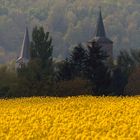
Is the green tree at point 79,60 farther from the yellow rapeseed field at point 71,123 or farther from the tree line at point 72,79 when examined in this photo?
the yellow rapeseed field at point 71,123

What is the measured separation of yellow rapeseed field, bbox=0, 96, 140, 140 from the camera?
42.2ft

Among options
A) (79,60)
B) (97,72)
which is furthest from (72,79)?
(79,60)

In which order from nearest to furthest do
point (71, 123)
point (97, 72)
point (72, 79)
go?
point (71, 123)
point (97, 72)
point (72, 79)

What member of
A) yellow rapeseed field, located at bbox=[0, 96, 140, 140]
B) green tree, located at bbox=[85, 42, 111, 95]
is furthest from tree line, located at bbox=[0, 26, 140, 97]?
yellow rapeseed field, located at bbox=[0, 96, 140, 140]

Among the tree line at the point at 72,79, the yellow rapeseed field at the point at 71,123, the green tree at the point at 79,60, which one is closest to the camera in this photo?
the yellow rapeseed field at the point at 71,123

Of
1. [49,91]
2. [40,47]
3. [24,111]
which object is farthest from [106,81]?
[24,111]

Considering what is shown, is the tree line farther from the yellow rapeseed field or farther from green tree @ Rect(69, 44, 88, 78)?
the yellow rapeseed field

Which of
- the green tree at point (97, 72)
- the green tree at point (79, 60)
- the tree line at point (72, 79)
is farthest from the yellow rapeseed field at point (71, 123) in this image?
the green tree at point (79, 60)

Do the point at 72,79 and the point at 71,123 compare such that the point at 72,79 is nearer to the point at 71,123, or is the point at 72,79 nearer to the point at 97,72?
the point at 97,72

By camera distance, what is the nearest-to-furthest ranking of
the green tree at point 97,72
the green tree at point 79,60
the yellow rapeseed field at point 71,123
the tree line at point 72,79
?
1. the yellow rapeseed field at point 71,123
2. the tree line at point 72,79
3. the green tree at point 97,72
4. the green tree at point 79,60

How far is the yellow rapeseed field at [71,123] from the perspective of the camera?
12.9 m

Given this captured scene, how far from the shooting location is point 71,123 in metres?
14.6

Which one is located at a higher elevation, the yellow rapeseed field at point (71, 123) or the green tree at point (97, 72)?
the green tree at point (97, 72)

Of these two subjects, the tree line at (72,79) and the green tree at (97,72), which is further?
the green tree at (97,72)
